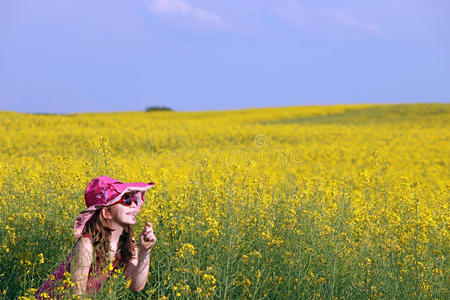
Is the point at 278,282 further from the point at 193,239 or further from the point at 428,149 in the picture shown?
the point at 428,149

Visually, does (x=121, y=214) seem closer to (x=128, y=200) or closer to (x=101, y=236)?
(x=128, y=200)

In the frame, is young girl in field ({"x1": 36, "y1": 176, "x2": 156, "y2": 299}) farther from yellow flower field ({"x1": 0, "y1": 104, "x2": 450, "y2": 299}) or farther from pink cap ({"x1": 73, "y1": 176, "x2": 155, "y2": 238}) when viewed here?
yellow flower field ({"x1": 0, "y1": 104, "x2": 450, "y2": 299})

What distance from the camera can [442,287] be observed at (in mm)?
4008

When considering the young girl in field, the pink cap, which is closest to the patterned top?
the young girl in field

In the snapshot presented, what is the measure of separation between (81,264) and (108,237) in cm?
41

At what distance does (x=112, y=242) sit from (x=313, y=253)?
69.2 inches

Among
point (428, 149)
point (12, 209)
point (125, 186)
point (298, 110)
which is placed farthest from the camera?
point (298, 110)

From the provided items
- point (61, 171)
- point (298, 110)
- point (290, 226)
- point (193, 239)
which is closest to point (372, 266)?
point (290, 226)

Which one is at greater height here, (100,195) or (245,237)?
(100,195)

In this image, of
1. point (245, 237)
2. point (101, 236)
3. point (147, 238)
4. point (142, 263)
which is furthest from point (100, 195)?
point (245, 237)

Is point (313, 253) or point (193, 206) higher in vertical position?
point (193, 206)

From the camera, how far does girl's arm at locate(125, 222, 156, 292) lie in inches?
142

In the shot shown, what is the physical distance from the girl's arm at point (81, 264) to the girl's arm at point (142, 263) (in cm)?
40

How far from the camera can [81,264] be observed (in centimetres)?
348
